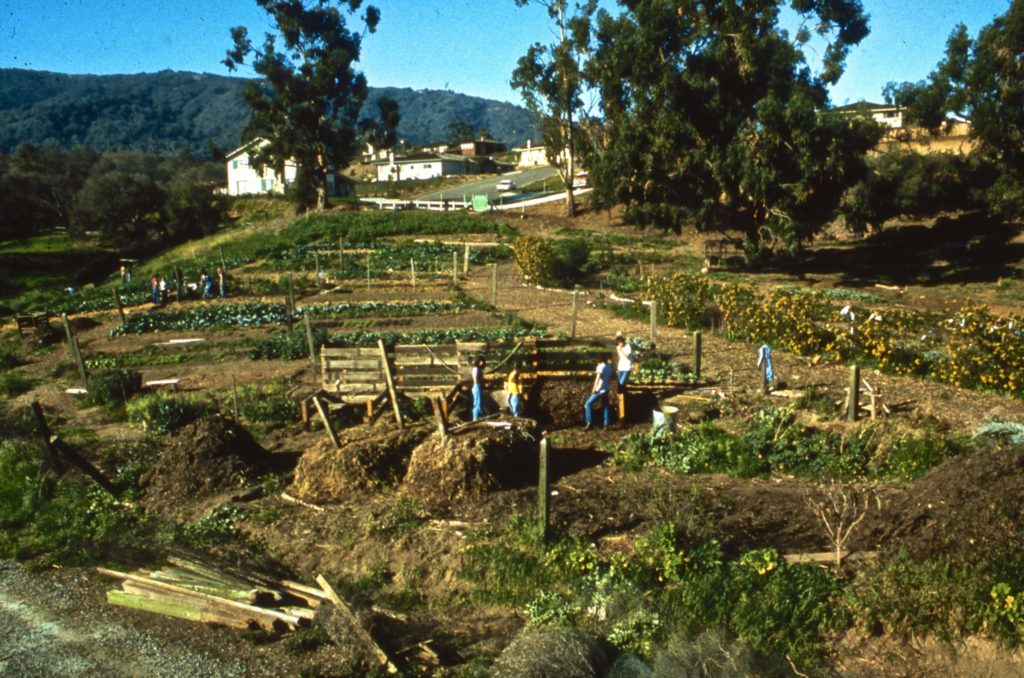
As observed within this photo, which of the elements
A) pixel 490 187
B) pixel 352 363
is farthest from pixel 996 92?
pixel 490 187

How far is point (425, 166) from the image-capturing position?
84.4m

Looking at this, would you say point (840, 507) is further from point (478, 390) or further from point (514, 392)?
point (478, 390)

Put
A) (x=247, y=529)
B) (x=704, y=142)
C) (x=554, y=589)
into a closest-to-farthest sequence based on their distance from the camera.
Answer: (x=554, y=589)
(x=247, y=529)
(x=704, y=142)

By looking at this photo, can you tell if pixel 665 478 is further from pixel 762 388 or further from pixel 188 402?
pixel 188 402

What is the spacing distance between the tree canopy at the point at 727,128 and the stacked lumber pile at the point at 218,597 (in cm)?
2404

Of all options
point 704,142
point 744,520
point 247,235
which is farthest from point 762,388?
point 247,235

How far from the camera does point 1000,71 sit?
112ft

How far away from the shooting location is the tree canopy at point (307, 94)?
5078 cm

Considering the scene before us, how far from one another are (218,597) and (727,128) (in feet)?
86.8

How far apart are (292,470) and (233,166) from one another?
69834 mm

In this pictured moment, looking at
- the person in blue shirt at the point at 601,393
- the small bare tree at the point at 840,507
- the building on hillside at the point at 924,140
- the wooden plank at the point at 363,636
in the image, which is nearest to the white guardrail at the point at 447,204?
the building on hillside at the point at 924,140

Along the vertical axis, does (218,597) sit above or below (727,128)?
below

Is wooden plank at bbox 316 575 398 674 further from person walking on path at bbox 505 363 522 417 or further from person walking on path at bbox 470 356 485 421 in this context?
person walking on path at bbox 505 363 522 417

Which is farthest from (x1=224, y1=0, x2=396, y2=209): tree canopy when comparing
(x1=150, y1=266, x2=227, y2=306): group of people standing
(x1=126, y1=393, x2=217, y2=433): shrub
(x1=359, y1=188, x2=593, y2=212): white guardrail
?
(x1=126, y1=393, x2=217, y2=433): shrub
